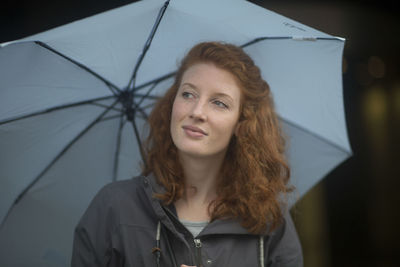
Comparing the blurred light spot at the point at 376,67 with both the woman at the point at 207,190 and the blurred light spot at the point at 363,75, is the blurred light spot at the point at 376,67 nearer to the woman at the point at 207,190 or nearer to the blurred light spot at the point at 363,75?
the blurred light spot at the point at 363,75

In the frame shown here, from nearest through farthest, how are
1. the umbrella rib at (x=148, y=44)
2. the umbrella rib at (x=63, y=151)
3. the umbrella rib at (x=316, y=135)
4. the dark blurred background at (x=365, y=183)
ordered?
the umbrella rib at (x=148, y=44)
the umbrella rib at (x=63, y=151)
the umbrella rib at (x=316, y=135)
the dark blurred background at (x=365, y=183)

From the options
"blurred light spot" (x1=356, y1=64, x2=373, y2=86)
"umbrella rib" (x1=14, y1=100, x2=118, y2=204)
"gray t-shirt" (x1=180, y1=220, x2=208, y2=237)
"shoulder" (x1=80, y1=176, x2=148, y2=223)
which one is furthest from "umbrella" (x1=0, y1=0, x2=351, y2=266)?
"blurred light spot" (x1=356, y1=64, x2=373, y2=86)

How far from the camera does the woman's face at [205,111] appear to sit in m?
2.09

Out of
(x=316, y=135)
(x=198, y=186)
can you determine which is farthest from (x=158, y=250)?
(x=316, y=135)

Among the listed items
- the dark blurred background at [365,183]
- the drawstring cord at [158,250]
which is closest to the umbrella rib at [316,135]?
the drawstring cord at [158,250]

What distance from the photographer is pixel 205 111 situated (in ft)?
6.93

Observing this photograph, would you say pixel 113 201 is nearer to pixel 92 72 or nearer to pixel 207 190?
pixel 207 190

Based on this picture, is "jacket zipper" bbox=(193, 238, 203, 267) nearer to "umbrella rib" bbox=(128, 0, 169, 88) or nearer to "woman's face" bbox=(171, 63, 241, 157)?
"woman's face" bbox=(171, 63, 241, 157)

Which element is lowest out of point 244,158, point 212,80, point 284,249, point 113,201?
point 284,249

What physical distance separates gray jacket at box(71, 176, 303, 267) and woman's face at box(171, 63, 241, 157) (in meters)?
0.28

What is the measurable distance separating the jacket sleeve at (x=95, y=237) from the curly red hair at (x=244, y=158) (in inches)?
9.9

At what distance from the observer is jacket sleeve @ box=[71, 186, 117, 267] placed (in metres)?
2.11

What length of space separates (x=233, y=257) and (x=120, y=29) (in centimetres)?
107

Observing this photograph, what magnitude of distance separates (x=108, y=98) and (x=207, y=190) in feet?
2.30
